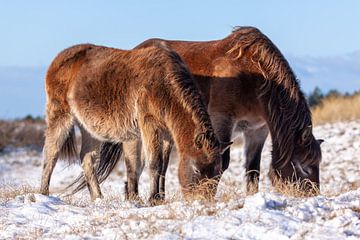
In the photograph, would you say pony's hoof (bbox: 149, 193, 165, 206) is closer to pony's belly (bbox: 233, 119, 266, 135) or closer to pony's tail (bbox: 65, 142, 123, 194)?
pony's belly (bbox: 233, 119, 266, 135)

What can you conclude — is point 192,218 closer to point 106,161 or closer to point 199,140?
point 199,140

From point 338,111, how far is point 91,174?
1275 centimetres

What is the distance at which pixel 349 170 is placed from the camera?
1460 centimetres

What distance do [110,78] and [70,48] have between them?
119 centimetres

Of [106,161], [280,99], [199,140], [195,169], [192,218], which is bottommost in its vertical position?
[106,161]

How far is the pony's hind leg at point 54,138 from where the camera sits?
31.3 feet

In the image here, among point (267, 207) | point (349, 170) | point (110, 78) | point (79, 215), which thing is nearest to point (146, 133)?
point (110, 78)

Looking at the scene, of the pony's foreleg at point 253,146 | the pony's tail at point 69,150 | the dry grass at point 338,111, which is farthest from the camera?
the dry grass at point 338,111

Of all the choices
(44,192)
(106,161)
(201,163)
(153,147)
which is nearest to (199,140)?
(201,163)

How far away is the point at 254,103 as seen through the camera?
9.50m

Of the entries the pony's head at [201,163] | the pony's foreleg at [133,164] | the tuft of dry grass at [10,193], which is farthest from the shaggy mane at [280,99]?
the tuft of dry grass at [10,193]

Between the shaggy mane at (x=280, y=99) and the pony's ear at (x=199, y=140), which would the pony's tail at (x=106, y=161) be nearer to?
the shaggy mane at (x=280, y=99)

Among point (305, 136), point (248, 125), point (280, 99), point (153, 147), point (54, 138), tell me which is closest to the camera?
point (153, 147)

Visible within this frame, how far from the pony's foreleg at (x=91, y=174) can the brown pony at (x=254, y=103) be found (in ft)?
1.54
